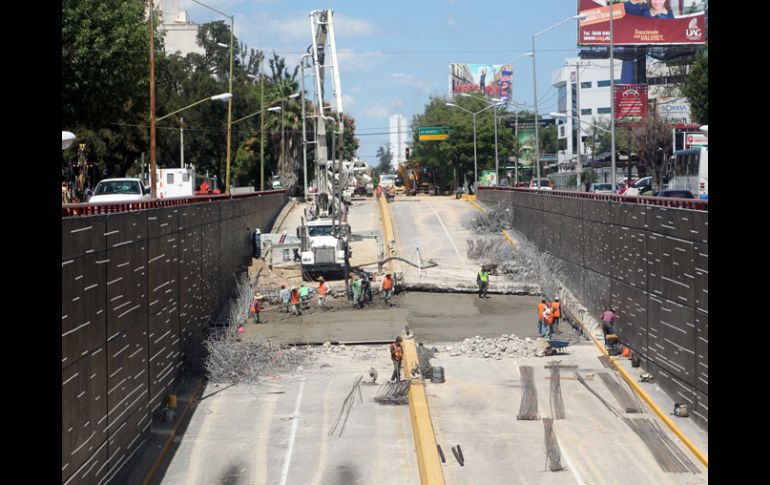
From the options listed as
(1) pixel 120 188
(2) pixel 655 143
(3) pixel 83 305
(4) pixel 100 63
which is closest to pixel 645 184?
(2) pixel 655 143

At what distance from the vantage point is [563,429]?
20891 millimetres

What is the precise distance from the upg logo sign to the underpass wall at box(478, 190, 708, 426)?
8479cm

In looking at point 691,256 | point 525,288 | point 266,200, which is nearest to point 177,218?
point 691,256

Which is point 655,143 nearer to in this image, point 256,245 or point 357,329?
point 256,245

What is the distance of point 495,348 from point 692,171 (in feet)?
86.4

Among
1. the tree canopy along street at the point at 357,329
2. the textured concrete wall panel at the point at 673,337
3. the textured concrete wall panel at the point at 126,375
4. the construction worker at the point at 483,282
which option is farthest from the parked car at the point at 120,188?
the textured concrete wall panel at the point at 673,337

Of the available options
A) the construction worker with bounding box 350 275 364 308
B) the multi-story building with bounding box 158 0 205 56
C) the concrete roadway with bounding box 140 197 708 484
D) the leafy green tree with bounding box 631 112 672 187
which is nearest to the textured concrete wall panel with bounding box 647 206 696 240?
the concrete roadway with bounding box 140 197 708 484

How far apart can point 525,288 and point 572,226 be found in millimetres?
3301

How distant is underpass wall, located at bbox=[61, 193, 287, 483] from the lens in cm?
1338

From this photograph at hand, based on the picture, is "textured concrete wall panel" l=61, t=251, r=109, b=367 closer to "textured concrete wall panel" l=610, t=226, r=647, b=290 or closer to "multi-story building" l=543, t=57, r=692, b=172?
"textured concrete wall panel" l=610, t=226, r=647, b=290

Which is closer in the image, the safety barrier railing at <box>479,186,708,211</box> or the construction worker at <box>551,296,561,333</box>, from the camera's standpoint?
the safety barrier railing at <box>479,186,708,211</box>
